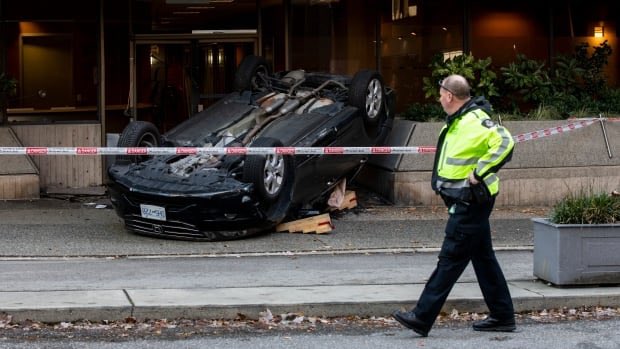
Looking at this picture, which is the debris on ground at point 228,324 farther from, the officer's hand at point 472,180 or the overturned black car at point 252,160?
the overturned black car at point 252,160

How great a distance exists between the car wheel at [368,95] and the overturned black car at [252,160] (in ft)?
0.04

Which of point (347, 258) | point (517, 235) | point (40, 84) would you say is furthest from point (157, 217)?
point (40, 84)

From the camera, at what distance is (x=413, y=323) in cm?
697

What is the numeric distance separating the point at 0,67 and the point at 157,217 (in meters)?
5.59

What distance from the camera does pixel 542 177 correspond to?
44.5 ft

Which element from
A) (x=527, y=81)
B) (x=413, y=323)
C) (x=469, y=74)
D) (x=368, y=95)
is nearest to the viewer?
(x=413, y=323)

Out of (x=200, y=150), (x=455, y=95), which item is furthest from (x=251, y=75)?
(x=455, y=95)

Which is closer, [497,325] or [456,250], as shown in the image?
[456,250]

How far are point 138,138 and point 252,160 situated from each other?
177cm

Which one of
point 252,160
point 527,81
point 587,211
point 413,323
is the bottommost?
point 413,323

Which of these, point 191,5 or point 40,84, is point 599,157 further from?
point 40,84

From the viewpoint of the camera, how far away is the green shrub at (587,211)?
8.31 m

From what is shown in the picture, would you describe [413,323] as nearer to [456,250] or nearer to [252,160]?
[456,250]

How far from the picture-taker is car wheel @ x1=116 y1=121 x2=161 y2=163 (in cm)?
1136
